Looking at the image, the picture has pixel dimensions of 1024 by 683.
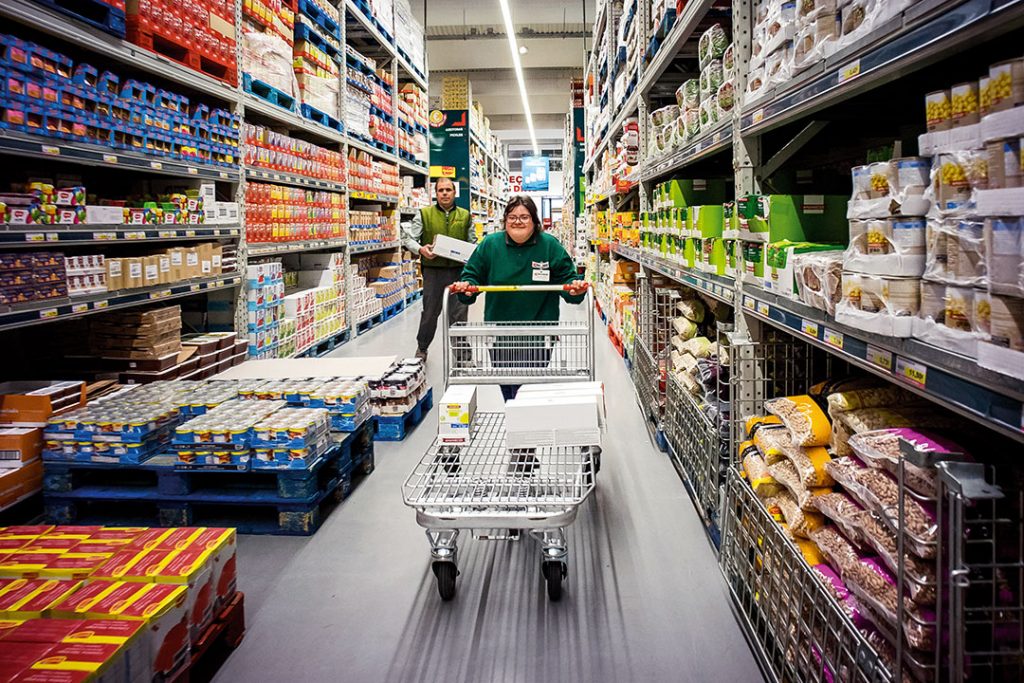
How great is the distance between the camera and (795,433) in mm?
2025

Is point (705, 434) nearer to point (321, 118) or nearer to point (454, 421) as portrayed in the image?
point (454, 421)

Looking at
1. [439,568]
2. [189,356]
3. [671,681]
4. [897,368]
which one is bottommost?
[671,681]

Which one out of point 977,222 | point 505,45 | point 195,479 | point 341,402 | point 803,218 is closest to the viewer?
point 977,222

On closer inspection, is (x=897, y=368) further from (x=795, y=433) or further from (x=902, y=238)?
(x=795, y=433)

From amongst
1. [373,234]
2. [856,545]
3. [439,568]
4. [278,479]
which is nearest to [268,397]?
[278,479]

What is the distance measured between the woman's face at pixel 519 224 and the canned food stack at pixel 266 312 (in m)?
2.76

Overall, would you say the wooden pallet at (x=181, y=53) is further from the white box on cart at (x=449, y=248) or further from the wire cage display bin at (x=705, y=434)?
the wire cage display bin at (x=705, y=434)

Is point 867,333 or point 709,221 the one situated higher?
point 709,221

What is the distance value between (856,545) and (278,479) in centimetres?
231

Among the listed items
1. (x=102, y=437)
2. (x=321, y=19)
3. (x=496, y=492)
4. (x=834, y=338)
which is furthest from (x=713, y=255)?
(x=321, y=19)

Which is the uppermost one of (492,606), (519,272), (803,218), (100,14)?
(100,14)

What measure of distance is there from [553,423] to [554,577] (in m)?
0.54

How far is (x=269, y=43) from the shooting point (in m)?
5.98

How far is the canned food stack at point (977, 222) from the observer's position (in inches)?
43.3
